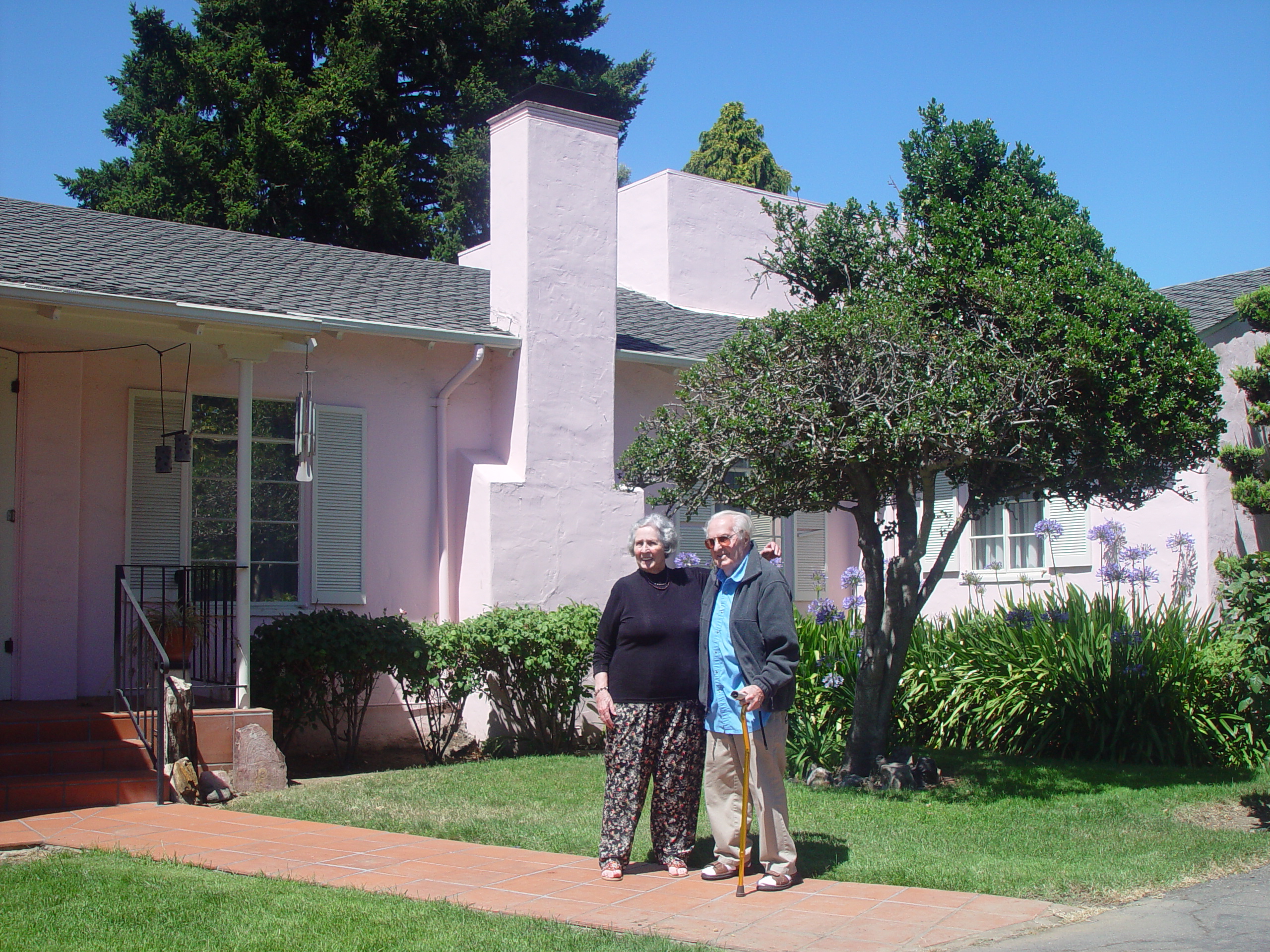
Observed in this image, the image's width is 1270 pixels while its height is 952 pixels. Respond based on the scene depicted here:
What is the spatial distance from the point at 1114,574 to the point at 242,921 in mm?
8699

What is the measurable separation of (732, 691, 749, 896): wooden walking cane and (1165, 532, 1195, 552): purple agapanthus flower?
8067 mm

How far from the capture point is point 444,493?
438 inches

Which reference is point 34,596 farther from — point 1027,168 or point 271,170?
point 271,170

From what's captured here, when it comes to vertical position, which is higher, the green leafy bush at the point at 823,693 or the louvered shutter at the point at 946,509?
the louvered shutter at the point at 946,509

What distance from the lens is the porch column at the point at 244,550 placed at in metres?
8.76

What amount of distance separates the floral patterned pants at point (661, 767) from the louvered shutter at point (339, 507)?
5.64m

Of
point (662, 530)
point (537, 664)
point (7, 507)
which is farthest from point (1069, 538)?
point (7, 507)

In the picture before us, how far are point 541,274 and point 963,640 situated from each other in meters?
5.11

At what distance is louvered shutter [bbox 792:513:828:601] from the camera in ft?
45.6

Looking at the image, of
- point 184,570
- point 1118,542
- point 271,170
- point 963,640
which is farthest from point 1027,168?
point 271,170

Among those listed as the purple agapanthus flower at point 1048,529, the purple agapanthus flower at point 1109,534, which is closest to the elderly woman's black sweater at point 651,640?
the purple agapanthus flower at point 1048,529

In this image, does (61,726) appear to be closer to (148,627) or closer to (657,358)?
(148,627)

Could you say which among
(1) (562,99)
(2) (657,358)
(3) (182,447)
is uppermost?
(1) (562,99)

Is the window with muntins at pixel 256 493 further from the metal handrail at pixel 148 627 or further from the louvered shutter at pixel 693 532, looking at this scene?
the louvered shutter at pixel 693 532
